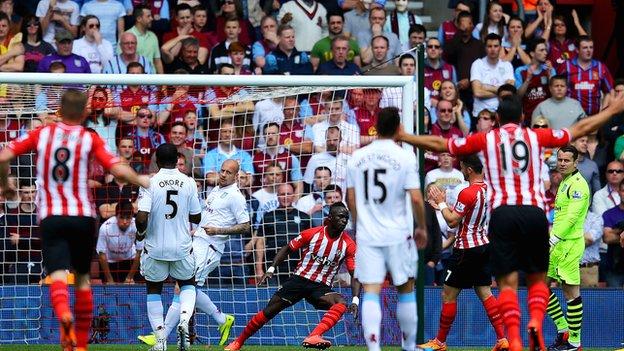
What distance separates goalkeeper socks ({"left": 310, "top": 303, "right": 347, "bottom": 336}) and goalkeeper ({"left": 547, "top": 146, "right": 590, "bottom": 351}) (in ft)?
7.67

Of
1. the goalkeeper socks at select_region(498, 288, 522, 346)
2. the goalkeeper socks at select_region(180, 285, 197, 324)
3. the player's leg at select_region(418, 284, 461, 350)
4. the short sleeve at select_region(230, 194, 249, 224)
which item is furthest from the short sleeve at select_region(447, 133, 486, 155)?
the short sleeve at select_region(230, 194, 249, 224)

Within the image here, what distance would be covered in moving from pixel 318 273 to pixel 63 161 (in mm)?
4189

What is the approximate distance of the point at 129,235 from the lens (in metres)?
16.3

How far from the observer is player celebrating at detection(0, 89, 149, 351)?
11.2 metres

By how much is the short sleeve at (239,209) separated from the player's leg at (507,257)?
4308 mm

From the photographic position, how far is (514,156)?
38.3 ft

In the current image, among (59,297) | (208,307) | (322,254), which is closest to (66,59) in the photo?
(208,307)

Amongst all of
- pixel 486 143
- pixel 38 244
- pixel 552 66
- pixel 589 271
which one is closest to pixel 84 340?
pixel 486 143

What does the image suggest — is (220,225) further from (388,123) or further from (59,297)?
(388,123)

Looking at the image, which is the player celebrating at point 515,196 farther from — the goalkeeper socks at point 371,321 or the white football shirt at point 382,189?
the goalkeeper socks at point 371,321

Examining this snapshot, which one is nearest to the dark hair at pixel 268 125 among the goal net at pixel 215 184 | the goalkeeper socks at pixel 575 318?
the goal net at pixel 215 184

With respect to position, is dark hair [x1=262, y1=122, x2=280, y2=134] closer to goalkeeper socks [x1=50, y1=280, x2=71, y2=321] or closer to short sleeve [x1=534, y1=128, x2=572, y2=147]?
short sleeve [x1=534, y1=128, x2=572, y2=147]

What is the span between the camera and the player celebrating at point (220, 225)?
1536 cm

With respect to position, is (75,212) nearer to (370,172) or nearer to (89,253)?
(89,253)
